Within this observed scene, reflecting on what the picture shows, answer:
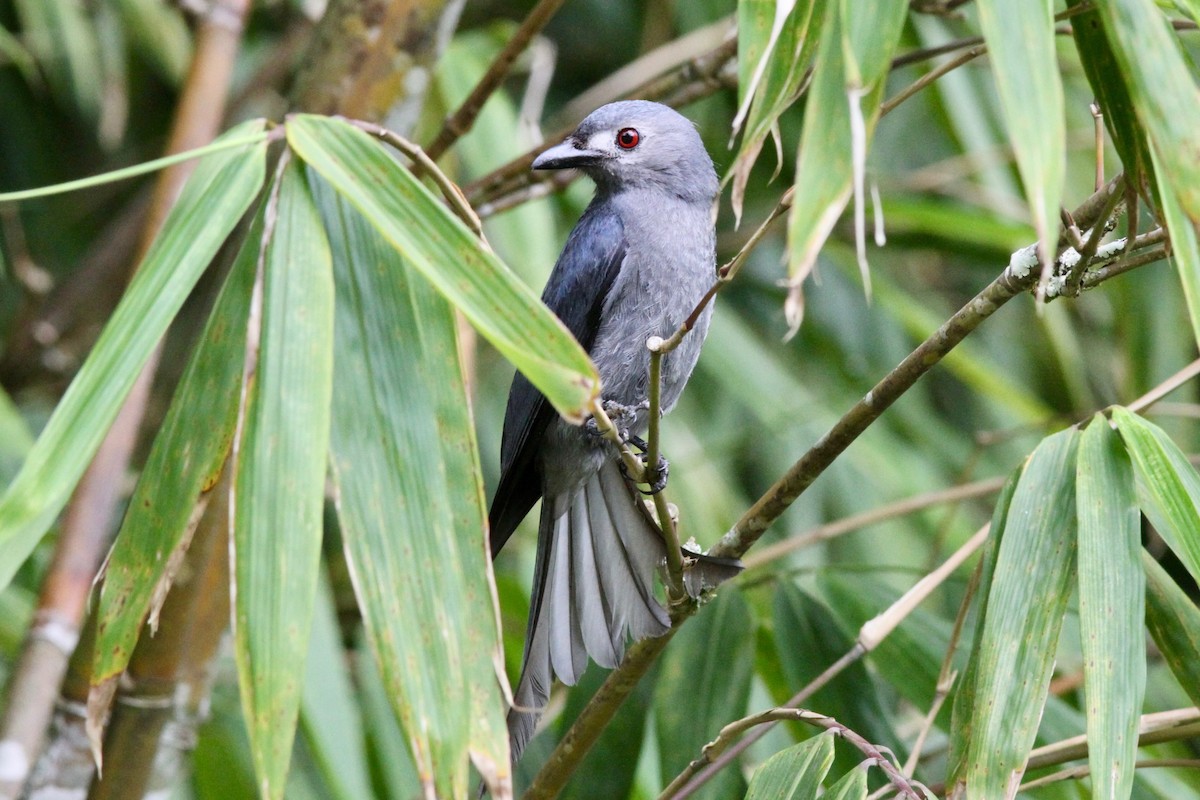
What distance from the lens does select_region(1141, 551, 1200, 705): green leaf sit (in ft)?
5.66

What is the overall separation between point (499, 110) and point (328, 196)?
2272mm

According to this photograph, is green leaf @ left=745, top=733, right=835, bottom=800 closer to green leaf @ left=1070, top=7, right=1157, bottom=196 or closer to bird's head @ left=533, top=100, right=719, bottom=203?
green leaf @ left=1070, top=7, right=1157, bottom=196

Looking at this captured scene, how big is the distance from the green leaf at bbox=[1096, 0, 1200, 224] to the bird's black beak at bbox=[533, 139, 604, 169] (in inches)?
57.5

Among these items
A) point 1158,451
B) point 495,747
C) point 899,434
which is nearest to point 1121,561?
point 1158,451

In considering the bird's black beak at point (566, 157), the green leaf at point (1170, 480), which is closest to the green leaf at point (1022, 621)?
the green leaf at point (1170, 480)

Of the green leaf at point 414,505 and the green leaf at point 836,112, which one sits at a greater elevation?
the green leaf at point 836,112

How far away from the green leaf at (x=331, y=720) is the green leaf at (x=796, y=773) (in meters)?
1.29

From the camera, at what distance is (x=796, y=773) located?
5.22 feet

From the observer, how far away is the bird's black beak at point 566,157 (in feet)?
8.44

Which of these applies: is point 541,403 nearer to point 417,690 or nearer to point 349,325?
point 349,325

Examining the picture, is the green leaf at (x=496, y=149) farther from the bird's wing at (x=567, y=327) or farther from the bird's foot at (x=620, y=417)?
the bird's foot at (x=620, y=417)

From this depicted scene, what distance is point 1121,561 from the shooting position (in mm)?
1552

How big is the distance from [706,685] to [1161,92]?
140cm

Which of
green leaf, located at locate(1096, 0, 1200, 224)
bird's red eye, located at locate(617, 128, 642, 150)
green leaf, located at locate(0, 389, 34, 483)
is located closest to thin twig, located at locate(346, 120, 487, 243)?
green leaf, located at locate(1096, 0, 1200, 224)
